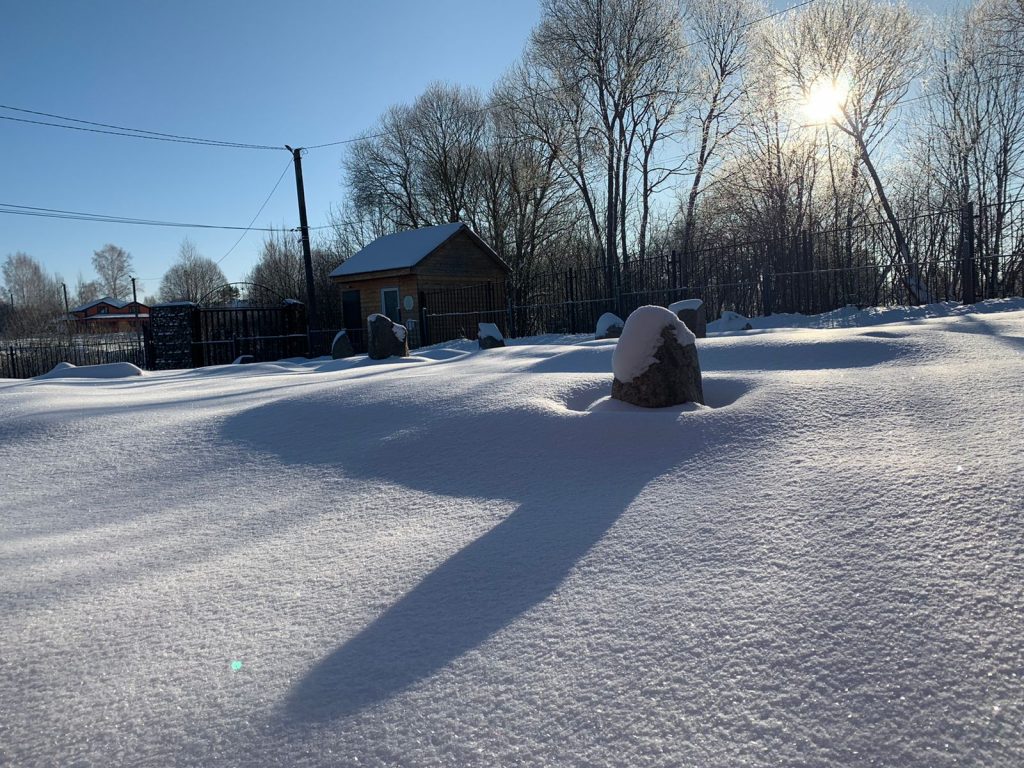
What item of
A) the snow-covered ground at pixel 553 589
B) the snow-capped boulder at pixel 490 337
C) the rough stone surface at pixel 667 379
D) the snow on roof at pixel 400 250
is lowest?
the snow-covered ground at pixel 553 589

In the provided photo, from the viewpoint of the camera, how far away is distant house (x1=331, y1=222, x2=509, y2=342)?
2016 cm

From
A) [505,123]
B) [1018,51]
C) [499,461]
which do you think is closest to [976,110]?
[1018,51]

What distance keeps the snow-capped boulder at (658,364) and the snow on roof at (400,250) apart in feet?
53.8

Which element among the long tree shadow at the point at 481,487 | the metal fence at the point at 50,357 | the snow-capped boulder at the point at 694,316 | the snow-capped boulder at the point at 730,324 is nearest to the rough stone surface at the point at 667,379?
the long tree shadow at the point at 481,487

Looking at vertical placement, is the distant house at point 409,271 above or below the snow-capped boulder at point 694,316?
above

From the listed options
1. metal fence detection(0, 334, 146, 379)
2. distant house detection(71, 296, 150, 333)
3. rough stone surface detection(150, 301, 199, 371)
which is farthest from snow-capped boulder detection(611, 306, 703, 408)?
distant house detection(71, 296, 150, 333)

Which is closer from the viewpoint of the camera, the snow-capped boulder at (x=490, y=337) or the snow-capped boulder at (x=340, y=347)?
the snow-capped boulder at (x=490, y=337)

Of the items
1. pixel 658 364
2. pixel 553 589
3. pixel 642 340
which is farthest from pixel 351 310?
pixel 553 589

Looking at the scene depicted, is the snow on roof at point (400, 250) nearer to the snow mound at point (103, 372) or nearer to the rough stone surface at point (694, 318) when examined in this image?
the snow mound at point (103, 372)

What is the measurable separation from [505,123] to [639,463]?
78.6 ft

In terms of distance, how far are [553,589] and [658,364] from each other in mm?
2214

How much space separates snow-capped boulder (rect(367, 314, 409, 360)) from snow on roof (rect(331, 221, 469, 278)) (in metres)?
7.71

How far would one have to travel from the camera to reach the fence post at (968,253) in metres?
10.0

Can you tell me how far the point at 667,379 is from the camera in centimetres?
398
